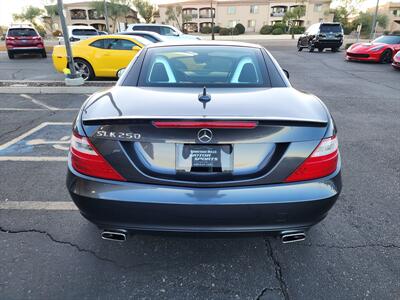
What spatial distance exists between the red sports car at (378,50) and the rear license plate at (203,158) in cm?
1577

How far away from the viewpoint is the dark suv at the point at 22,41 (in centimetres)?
1570

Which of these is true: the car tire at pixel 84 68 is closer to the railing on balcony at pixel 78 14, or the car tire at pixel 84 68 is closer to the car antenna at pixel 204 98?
the car antenna at pixel 204 98

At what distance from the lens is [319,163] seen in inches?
→ 68.6

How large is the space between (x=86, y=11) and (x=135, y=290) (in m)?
77.4

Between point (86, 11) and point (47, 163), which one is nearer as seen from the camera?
point (47, 163)

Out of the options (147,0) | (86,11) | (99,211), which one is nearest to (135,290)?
(99,211)

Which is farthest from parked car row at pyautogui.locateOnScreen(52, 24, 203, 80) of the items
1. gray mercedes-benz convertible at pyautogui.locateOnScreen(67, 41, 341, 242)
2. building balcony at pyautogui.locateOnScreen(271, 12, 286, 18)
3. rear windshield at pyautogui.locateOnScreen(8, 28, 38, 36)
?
building balcony at pyautogui.locateOnScreen(271, 12, 286, 18)

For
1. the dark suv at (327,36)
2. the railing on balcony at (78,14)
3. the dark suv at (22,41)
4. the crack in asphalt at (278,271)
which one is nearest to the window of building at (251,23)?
the railing on balcony at (78,14)

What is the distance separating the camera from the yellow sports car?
29.4 feet

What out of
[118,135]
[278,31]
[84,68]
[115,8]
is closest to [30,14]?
[115,8]

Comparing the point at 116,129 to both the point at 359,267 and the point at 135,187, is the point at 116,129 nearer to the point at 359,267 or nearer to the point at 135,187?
the point at 135,187

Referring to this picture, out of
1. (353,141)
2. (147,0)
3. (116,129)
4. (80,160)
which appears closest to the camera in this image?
(116,129)

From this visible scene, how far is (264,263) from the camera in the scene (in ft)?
7.16

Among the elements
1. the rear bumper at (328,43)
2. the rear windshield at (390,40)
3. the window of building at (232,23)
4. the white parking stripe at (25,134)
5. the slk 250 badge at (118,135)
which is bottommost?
the white parking stripe at (25,134)
